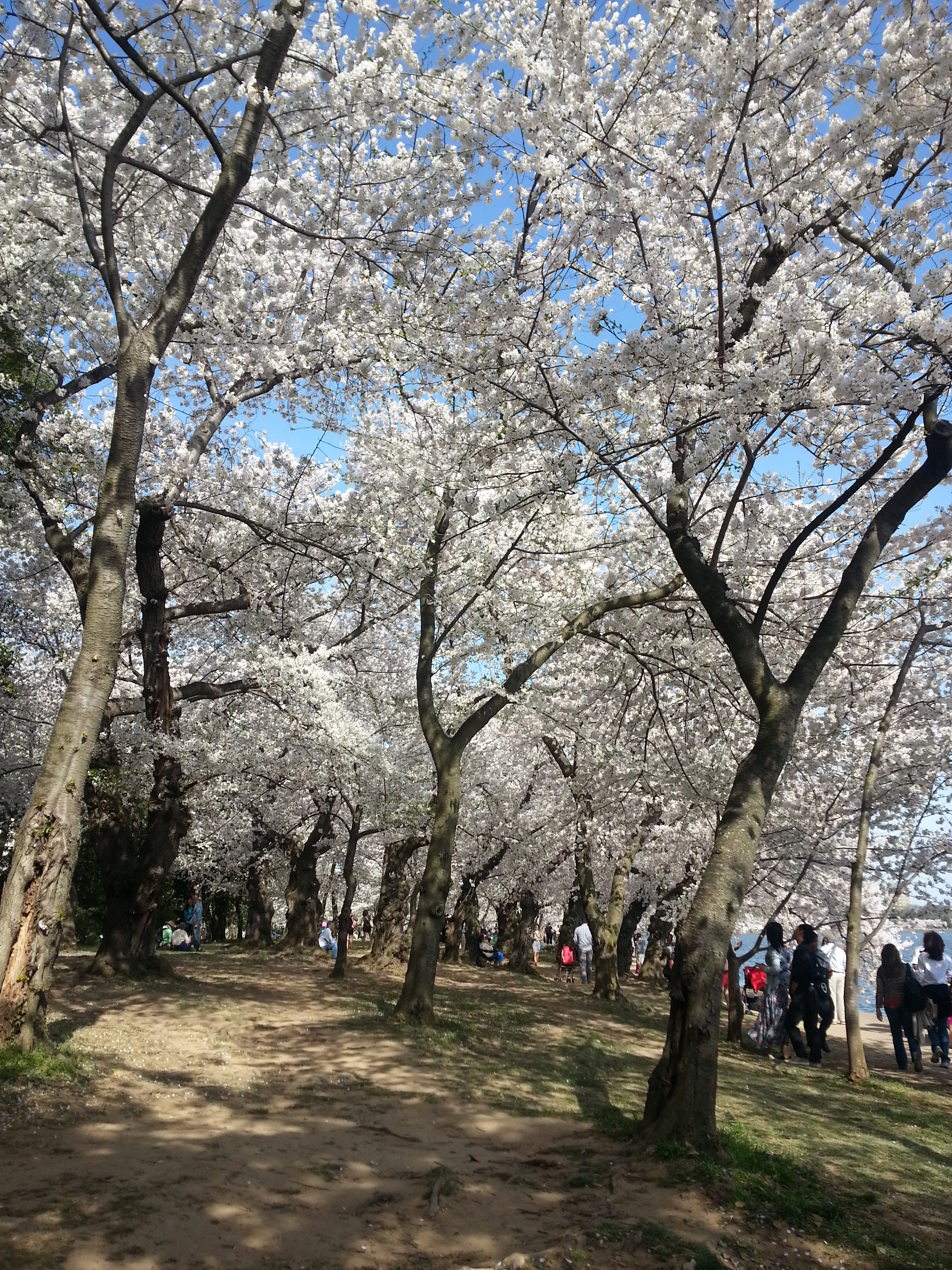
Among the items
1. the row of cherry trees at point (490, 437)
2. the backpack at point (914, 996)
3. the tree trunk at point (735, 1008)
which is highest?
the row of cherry trees at point (490, 437)

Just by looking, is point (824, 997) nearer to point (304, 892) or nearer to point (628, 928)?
point (304, 892)

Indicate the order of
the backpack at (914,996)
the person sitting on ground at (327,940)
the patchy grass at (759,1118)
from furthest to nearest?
the person sitting on ground at (327,940), the backpack at (914,996), the patchy grass at (759,1118)

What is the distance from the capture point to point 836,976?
15.6 metres

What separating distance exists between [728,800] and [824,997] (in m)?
6.34

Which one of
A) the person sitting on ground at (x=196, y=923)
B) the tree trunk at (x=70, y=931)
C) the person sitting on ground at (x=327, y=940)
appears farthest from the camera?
the person sitting on ground at (x=327, y=940)

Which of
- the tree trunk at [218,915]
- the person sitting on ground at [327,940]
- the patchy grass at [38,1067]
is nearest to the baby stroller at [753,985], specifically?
the patchy grass at [38,1067]

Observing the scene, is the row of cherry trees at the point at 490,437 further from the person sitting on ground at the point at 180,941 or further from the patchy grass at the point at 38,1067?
the person sitting on ground at the point at 180,941

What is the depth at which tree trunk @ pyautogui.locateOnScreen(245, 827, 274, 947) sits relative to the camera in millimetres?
25344

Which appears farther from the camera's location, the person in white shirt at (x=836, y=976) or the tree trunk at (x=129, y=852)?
the person in white shirt at (x=836, y=976)

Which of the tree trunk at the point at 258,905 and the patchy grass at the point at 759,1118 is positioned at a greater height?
the tree trunk at the point at 258,905

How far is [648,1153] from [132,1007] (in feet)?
22.5

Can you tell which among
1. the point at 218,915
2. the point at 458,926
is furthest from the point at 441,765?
the point at 218,915

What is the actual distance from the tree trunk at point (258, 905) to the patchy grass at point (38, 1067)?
1880 cm

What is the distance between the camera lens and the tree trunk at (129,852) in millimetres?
12250
